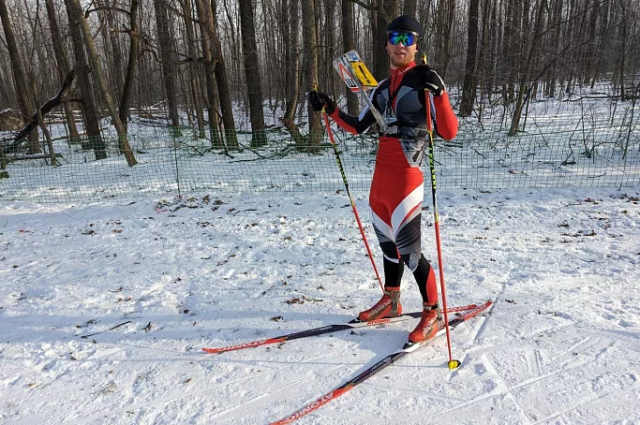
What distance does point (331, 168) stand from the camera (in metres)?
8.73

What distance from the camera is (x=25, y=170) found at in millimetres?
10672

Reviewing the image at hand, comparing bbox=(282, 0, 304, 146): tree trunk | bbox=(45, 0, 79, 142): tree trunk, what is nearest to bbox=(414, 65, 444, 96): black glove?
bbox=(282, 0, 304, 146): tree trunk

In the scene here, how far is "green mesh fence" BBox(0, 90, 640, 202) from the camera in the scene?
24.4 ft

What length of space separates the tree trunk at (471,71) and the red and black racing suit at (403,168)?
40.3ft

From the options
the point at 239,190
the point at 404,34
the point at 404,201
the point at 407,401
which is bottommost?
the point at 407,401

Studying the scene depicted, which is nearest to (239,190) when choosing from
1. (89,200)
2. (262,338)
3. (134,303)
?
(89,200)

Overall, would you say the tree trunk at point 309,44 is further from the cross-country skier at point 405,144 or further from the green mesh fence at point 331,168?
the cross-country skier at point 405,144

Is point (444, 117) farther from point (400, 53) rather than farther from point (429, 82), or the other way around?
point (400, 53)

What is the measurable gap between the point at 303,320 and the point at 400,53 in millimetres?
2219

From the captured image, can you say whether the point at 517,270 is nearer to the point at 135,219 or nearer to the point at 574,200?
the point at 574,200

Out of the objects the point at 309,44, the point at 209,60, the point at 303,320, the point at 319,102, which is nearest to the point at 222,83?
the point at 209,60

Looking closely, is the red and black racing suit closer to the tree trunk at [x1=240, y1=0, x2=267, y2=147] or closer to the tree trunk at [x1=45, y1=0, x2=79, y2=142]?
the tree trunk at [x1=240, y1=0, x2=267, y2=147]

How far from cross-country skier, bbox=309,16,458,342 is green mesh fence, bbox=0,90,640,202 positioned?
4240mm

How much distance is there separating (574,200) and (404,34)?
5.08 m
